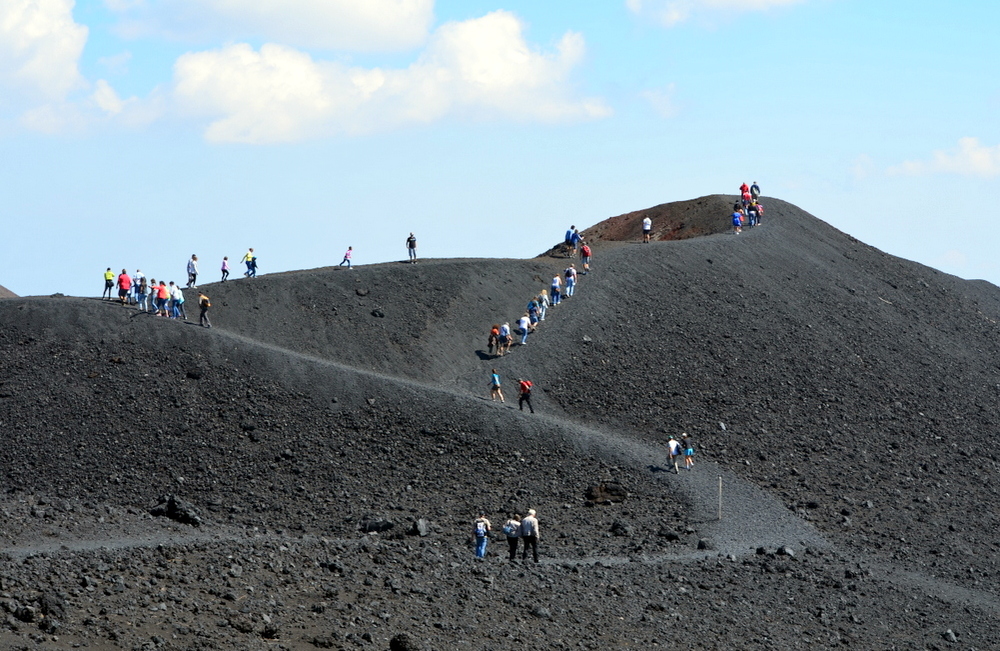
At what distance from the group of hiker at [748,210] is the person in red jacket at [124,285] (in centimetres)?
2984

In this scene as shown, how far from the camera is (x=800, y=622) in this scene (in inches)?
1228

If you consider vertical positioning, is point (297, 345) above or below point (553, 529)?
above

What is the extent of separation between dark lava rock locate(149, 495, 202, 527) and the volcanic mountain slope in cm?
45

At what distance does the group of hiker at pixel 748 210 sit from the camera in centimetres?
6080

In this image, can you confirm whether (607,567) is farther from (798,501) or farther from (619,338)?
(619,338)

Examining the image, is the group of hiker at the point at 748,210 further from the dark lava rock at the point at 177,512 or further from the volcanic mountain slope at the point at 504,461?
the dark lava rock at the point at 177,512

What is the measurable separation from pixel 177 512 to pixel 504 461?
33.4 feet

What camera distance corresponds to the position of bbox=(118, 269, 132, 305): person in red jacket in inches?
1774

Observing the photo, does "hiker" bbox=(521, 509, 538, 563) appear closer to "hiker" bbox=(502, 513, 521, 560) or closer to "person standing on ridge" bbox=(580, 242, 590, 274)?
"hiker" bbox=(502, 513, 521, 560)

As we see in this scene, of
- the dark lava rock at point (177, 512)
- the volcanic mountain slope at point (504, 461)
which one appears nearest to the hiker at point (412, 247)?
the volcanic mountain slope at point (504, 461)

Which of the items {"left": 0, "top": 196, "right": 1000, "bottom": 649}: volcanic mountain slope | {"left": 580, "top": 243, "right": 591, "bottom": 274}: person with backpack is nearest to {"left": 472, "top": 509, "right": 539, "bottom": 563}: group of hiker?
{"left": 0, "top": 196, "right": 1000, "bottom": 649}: volcanic mountain slope

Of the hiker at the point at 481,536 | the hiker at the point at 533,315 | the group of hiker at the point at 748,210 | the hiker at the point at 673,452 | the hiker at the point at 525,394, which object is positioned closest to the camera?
the hiker at the point at 481,536

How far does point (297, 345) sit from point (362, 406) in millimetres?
6289

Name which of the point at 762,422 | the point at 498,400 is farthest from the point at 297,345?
the point at 762,422
